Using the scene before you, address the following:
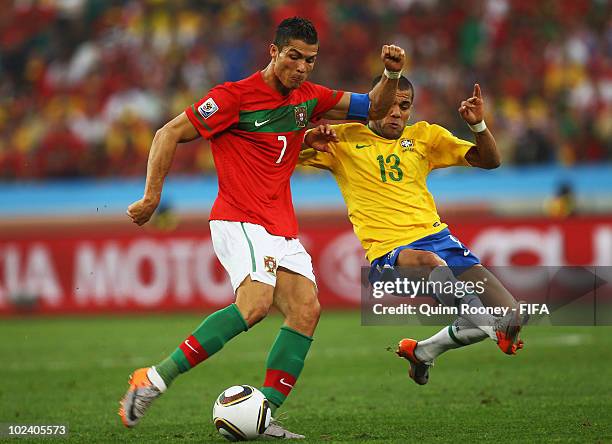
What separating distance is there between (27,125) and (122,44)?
233 cm

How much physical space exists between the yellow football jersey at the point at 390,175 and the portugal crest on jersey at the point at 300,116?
74 cm

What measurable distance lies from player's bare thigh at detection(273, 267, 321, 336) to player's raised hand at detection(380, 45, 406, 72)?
145 cm

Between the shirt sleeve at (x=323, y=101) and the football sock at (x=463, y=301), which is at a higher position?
the shirt sleeve at (x=323, y=101)

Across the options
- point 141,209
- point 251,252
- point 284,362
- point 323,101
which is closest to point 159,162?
point 141,209

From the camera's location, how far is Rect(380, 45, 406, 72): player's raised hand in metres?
6.55

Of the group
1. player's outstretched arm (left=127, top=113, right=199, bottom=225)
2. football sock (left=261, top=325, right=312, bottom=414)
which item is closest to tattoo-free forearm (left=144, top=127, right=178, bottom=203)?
player's outstretched arm (left=127, top=113, right=199, bottom=225)

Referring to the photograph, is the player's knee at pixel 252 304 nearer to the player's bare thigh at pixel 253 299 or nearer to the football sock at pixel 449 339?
the player's bare thigh at pixel 253 299

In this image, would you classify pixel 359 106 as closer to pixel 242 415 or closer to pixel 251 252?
pixel 251 252

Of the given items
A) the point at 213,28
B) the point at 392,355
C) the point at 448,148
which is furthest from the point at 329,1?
the point at 448,148

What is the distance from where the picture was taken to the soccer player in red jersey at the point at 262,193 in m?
6.17

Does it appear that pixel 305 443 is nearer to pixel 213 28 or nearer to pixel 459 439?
pixel 459 439

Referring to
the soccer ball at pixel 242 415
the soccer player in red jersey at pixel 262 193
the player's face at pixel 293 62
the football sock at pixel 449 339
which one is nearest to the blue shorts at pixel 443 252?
the football sock at pixel 449 339

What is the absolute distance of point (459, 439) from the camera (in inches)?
234

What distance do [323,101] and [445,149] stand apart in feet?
3.51
